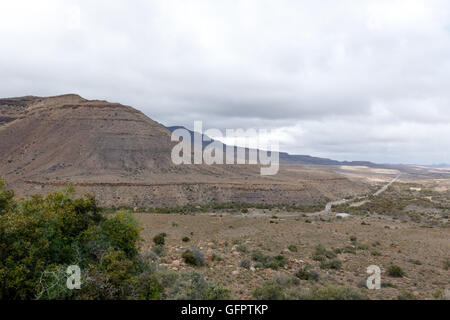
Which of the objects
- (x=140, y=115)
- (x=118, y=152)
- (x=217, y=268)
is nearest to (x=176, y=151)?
(x=118, y=152)

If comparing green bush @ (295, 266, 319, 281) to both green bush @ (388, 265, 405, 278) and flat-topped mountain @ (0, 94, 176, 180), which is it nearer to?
green bush @ (388, 265, 405, 278)

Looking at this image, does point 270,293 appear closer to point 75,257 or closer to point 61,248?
point 75,257

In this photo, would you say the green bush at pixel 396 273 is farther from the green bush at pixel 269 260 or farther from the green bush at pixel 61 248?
the green bush at pixel 61 248

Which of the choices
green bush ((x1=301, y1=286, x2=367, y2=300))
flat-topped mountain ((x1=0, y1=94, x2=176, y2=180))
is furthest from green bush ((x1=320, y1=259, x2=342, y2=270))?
flat-topped mountain ((x1=0, y1=94, x2=176, y2=180))

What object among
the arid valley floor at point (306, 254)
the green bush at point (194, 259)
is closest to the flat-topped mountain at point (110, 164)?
the arid valley floor at point (306, 254)

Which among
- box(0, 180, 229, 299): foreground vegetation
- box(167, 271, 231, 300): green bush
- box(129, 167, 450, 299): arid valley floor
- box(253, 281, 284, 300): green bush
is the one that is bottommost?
box(129, 167, 450, 299): arid valley floor

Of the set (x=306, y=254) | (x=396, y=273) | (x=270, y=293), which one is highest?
(x=270, y=293)

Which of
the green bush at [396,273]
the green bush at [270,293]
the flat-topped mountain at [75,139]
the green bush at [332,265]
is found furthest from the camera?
the flat-topped mountain at [75,139]

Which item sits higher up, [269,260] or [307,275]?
[307,275]

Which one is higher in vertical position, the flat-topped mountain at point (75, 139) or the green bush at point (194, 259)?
the flat-topped mountain at point (75, 139)

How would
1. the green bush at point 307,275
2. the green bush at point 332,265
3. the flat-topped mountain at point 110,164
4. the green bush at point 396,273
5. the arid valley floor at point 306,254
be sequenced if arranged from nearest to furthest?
the arid valley floor at point 306,254
the green bush at point 307,275
the green bush at point 396,273
the green bush at point 332,265
the flat-topped mountain at point 110,164

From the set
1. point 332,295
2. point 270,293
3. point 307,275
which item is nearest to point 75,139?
point 307,275

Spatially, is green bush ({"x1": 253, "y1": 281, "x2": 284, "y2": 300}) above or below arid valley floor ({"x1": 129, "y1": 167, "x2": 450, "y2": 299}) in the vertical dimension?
above

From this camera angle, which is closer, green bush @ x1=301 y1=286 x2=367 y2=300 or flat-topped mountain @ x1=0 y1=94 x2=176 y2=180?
green bush @ x1=301 y1=286 x2=367 y2=300
